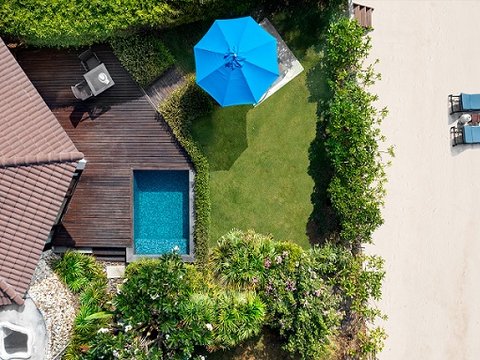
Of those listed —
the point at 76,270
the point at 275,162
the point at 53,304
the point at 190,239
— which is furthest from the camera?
the point at 275,162

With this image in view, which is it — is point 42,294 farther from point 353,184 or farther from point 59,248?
point 353,184

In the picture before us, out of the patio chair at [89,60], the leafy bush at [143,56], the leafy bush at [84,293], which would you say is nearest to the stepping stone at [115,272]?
the leafy bush at [84,293]

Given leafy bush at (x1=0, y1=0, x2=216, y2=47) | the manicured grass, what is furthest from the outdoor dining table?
the manicured grass

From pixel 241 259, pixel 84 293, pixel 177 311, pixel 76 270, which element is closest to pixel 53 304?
pixel 84 293

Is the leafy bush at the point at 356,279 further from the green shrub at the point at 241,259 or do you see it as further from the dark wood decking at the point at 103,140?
the dark wood decking at the point at 103,140

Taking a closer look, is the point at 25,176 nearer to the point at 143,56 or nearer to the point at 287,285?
the point at 143,56

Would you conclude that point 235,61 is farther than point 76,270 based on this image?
No

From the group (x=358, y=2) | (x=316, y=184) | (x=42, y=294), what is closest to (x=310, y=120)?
(x=316, y=184)
